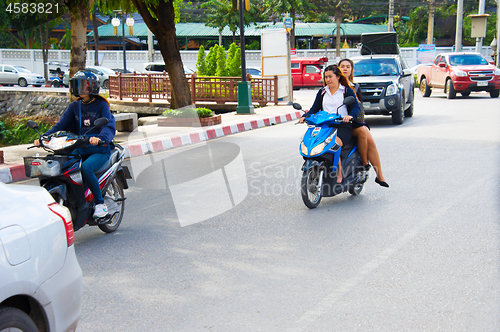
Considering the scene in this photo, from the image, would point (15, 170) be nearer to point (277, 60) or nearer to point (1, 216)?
point (1, 216)

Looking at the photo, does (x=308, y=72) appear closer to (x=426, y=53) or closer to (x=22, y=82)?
(x=426, y=53)

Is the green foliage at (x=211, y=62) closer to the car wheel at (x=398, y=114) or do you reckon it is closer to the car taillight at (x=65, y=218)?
the car wheel at (x=398, y=114)

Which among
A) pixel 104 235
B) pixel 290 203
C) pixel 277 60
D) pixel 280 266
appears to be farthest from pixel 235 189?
pixel 277 60

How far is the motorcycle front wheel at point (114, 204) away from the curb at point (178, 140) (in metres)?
3.46

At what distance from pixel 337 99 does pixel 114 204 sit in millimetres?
2877

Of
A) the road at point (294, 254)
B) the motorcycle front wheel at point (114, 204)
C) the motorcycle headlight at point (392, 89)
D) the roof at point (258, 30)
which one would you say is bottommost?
the road at point (294, 254)

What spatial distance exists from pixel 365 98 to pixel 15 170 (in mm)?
8706

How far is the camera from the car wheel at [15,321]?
2268 millimetres

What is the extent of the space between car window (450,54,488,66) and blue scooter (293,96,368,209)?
1753 centimetres

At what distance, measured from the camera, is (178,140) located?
12.1 metres

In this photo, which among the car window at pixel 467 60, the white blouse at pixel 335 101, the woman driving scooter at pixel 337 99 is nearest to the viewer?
the woman driving scooter at pixel 337 99

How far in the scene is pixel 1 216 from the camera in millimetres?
2400

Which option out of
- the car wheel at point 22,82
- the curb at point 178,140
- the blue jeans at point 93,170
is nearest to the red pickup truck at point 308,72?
the curb at point 178,140

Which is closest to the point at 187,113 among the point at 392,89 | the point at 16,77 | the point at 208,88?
the point at 392,89
